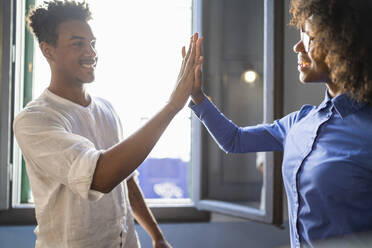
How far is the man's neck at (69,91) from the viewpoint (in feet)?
4.51

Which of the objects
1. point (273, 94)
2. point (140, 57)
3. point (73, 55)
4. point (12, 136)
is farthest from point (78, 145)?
point (140, 57)

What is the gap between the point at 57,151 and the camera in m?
1.10

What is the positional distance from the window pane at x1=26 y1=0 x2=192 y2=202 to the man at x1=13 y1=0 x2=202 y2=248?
1100mm

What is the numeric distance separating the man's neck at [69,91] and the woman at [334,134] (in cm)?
83

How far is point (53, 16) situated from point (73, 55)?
0.21 metres

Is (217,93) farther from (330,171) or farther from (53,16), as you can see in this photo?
(330,171)

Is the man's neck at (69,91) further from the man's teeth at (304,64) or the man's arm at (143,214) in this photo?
the man's teeth at (304,64)

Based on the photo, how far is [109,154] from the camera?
1.07 metres

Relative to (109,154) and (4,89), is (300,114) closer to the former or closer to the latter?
(109,154)

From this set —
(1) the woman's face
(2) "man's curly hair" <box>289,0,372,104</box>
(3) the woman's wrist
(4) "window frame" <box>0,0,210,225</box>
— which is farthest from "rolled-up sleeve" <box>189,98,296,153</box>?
(4) "window frame" <box>0,0,210,225</box>

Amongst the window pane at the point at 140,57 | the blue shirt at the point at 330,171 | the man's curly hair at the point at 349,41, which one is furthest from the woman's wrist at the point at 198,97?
the window pane at the point at 140,57

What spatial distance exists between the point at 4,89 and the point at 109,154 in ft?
4.26

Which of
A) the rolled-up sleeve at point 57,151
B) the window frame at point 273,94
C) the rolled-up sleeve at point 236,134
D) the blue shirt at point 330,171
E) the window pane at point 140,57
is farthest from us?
the window pane at point 140,57

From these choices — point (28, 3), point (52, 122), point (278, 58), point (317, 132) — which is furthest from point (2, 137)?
point (317, 132)
